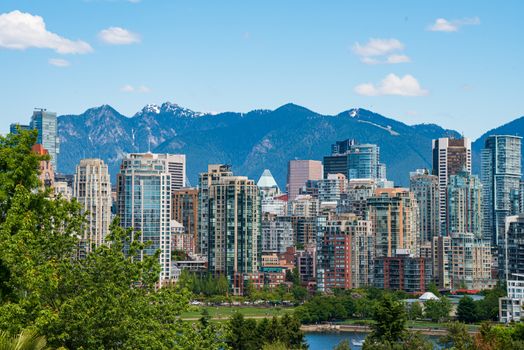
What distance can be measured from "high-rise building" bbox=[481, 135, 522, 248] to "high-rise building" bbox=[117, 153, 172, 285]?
6721 cm

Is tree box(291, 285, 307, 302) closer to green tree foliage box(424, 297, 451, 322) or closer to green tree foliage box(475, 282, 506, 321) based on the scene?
green tree foliage box(424, 297, 451, 322)

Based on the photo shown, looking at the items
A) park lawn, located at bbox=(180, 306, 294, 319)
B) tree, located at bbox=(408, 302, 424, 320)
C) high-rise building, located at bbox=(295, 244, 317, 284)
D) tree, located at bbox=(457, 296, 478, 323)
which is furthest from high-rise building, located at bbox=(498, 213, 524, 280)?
park lawn, located at bbox=(180, 306, 294, 319)

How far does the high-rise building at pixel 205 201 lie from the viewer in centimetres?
8136

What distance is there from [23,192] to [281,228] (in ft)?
306

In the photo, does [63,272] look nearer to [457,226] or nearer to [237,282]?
[237,282]

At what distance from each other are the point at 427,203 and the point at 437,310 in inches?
2051

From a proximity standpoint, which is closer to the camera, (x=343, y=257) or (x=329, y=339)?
(x=329, y=339)

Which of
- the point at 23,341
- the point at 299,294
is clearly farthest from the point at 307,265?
the point at 23,341

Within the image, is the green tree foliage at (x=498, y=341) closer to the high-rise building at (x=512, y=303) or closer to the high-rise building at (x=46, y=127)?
the high-rise building at (x=512, y=303)

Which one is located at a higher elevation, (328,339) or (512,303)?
(512,303)

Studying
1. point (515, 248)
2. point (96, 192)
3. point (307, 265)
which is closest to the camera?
point (515, 248)

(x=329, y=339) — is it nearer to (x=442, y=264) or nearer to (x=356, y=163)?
(x=442, y=264)

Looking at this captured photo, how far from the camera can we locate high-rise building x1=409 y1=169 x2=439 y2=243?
112 m

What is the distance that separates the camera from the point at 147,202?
73.9 metres
